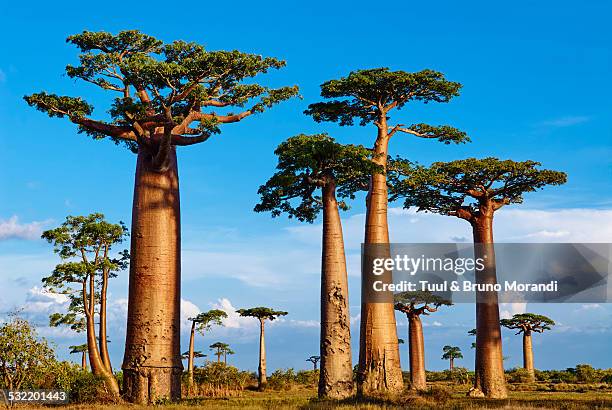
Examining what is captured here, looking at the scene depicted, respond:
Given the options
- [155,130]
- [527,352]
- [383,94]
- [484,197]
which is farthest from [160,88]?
[527,352]

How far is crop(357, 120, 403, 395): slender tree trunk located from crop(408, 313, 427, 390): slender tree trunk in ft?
37.3

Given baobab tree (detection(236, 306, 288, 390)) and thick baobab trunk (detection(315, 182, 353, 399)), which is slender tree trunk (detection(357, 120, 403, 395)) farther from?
baobab tree (detection(236, 306, 288, 390))

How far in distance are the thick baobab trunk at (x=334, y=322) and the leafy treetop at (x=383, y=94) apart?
163 inches

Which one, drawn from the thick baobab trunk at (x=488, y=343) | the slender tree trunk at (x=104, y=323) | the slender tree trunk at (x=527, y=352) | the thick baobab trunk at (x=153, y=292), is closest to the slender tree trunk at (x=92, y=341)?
the slender tree trunk at (x=104, y=323)

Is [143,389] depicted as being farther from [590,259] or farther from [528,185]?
[590,259]

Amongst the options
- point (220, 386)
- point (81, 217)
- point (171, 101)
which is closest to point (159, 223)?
point (171, 101)

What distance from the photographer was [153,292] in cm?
1664

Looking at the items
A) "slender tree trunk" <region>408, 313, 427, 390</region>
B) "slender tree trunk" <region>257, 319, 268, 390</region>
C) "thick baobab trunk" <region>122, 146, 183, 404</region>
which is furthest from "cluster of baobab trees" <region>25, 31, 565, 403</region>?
"slender tree trunk" <region>257, 319, 268, 390</region>

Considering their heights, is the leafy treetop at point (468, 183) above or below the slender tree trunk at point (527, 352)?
above

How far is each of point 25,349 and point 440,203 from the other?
1561 cm

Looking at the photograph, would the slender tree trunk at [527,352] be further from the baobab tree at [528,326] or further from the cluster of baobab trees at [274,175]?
the cluster of baobab trees at [274,175]

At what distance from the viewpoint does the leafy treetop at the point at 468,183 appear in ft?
84.0

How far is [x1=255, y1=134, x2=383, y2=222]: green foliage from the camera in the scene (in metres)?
20.2

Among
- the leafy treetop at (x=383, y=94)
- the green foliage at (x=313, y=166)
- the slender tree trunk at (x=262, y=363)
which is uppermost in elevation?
the leafy treetop at (x=383, y=94)
